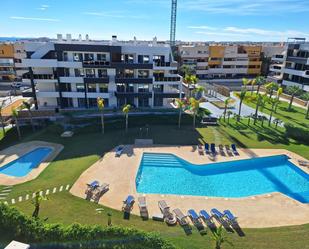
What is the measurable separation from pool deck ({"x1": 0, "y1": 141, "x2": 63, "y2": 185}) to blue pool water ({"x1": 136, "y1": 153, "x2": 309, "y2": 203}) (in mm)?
11341

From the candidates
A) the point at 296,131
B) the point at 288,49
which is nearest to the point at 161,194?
the point at 296,131

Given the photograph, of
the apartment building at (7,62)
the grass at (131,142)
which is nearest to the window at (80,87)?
the grass at (131,142)

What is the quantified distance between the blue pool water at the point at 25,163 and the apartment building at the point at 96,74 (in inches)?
620

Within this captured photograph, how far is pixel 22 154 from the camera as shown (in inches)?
1257

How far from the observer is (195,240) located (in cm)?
1838

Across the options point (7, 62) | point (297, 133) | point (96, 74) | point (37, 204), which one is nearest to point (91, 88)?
point (96, 74)

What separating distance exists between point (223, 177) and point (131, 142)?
13746 mm

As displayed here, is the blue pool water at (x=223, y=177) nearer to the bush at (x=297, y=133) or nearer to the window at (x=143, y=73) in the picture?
the bush at (x=297, y=133)

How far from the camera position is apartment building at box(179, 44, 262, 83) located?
259 ft

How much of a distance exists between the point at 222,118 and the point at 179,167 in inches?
761

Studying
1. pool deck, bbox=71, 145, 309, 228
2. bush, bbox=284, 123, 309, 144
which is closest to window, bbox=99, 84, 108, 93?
pool deck, bbox=71, 145, 309, 228

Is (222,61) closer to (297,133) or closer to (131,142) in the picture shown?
(297,133)

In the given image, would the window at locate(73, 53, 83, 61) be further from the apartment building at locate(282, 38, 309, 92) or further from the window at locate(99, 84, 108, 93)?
the apartment building at locate(282, 38, 309, 92)

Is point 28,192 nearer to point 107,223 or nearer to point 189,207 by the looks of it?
point 107,223
